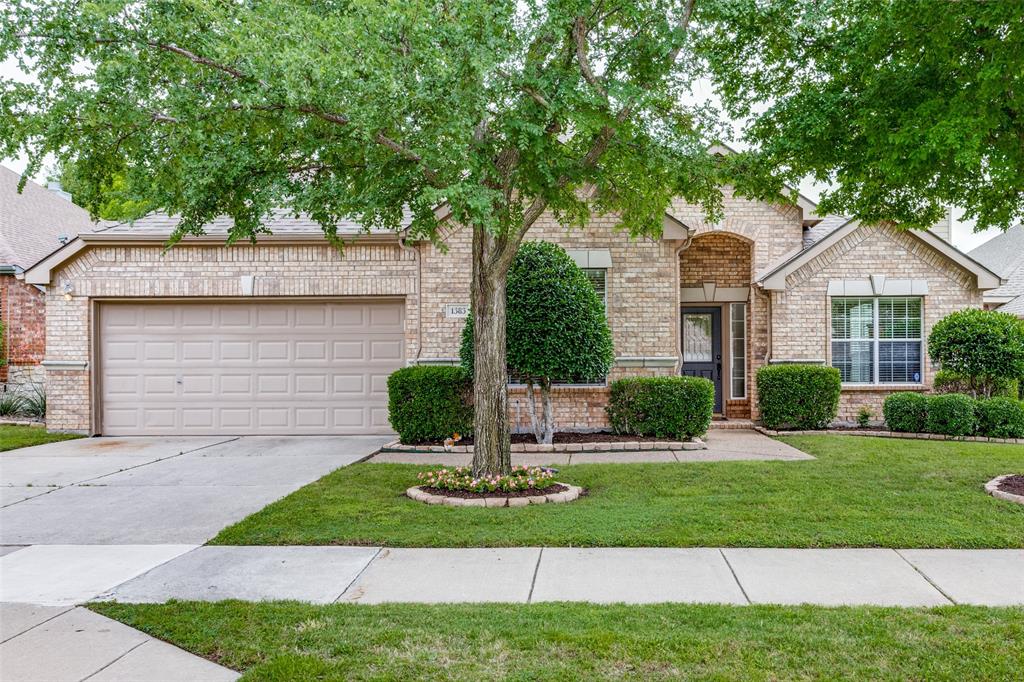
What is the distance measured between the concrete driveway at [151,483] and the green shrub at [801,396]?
723cm

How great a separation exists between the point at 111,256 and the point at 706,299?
11.9 m

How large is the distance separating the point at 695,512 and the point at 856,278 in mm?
8800

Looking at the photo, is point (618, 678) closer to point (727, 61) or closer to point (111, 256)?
point (727, 61)

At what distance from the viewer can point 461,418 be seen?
11672mm

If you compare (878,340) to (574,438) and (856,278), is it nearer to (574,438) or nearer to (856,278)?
(856,278)

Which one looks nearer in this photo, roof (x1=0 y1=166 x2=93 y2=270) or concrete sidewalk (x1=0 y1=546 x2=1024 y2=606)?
concrete sidewalk (x1=0 y1=546 x2=1024 y2=606)

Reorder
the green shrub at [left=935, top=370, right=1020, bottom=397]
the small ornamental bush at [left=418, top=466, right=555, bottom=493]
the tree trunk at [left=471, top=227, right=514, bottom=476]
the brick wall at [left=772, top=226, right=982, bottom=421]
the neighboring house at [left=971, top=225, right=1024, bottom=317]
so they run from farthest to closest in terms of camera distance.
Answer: the neighboring house at [left=971, top=225, right=1024, bottom=317] → the brick wall at [left=772, top=226, right=982, bottom=421] → the green shrub at [left=935, top=370, right=1020, bottom=397] → the tree trunk at [left=471, top=227, right=514, bottom=476] → the small ornamental bush at [left=418, top=466, right=555, bottom=493]

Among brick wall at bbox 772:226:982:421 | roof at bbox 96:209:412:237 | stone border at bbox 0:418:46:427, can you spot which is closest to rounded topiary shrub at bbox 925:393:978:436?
brick wall at bbox 772:226:982:421

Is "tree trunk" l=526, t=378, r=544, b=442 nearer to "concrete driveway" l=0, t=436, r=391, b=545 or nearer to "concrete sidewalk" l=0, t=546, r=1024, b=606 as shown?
"concrete driveway" l=0, t=436, r=391, b=545

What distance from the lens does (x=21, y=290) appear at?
1658cm

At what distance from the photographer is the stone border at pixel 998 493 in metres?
7.22

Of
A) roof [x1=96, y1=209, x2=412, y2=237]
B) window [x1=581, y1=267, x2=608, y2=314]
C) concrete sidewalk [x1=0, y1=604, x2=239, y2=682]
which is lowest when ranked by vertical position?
concrete sidewalk [x1=0, y1=604, x2=239, y2=682]

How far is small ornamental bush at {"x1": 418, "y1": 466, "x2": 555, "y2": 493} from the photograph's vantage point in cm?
779

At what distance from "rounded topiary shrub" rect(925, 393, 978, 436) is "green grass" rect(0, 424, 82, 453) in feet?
50.5
